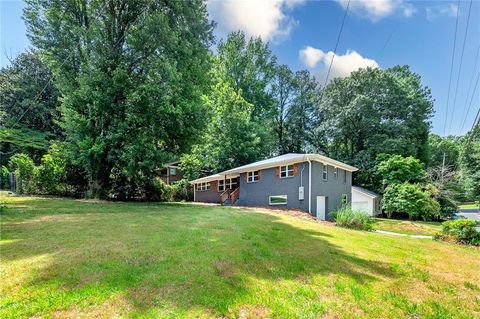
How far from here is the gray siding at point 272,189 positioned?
18.9 m

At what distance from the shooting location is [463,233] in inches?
466

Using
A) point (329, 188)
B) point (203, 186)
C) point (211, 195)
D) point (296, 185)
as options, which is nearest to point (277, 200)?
point (296, 185)

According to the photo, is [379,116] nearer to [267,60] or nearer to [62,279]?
[267,60]

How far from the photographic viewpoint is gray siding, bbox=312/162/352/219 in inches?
740

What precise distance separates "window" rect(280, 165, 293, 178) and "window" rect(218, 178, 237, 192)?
757 cm

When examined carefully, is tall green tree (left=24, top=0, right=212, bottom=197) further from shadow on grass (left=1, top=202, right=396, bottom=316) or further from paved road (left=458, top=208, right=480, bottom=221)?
paved road (left=458, top=208, right=480, bottom=221)

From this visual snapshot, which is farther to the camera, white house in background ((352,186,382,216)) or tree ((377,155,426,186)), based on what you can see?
white house in background ((352,186,382,216))

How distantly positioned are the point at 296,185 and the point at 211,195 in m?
12.5

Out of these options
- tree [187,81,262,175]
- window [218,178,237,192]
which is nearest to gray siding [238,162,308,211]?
window [218,178,237,192]

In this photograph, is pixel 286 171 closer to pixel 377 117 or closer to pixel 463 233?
pixel 463 233

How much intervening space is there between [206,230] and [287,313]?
489 cm

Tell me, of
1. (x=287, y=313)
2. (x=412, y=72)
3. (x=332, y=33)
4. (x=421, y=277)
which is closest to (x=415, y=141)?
(x=412, y=72)

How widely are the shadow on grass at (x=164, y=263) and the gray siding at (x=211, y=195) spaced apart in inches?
789

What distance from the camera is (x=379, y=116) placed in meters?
32.8
